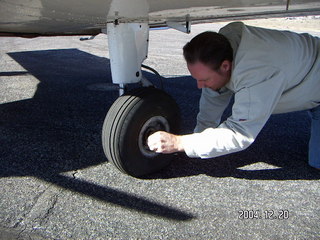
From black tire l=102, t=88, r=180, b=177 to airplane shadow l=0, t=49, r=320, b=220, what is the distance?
164 mm

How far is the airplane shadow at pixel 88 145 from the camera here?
2432 millimetres

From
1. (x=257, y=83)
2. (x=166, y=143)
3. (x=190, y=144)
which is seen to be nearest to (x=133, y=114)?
(x=166, y=143)

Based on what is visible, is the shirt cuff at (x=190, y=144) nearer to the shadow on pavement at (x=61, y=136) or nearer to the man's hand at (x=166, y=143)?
the man's hand at (x=166, y=143)

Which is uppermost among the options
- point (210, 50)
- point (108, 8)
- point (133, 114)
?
point (108, 8)

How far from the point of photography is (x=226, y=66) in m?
2.11

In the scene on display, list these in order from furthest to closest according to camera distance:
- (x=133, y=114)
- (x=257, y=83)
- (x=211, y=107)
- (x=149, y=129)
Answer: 1. (x=211, y=107)
2. (x=149, y=129)
3. (x=133, y=114)
4. (x=257, y=83)

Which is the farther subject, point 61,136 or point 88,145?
point 61,136

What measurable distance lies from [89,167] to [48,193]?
1.42 feet

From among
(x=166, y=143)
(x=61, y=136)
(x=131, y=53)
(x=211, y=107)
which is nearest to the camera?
(x=166, y=143)

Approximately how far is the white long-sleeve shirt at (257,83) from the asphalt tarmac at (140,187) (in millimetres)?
367

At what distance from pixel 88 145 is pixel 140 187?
2.71 feet

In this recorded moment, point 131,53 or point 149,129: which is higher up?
point 131,53

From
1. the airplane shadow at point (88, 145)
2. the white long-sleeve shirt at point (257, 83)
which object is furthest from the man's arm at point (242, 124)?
the airplane shadow at point (88, 145)

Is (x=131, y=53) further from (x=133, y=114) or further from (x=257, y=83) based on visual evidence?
(x=257, y=83)
